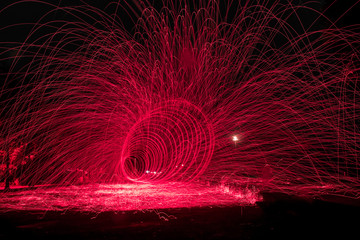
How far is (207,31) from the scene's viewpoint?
512 inches

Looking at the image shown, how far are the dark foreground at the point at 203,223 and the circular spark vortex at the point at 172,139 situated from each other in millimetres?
5151

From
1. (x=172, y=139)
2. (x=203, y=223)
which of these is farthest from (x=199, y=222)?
(x=172, y=139)

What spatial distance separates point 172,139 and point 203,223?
33.3ft

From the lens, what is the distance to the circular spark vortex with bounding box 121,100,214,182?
1483 centimetres

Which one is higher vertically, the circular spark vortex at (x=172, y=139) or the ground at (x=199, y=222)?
the circular spark vortex at (x=172, y=139)

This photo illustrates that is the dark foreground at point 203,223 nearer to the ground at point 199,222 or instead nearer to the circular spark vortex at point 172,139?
the ground at point 199,222

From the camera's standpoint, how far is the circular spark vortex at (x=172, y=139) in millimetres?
14828

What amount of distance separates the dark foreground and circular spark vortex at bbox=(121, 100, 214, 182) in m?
5.15

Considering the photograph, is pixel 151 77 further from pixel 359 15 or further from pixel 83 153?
pixel 83 153

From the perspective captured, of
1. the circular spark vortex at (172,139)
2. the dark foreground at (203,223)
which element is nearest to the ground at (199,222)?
the dark foreground at (203,223)

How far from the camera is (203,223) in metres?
7.87

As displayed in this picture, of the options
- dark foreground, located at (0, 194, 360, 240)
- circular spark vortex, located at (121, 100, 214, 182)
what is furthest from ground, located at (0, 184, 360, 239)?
circular spark vortex, located at (121, 100, 214, 182)

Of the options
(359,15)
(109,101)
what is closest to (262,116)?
(359,15)

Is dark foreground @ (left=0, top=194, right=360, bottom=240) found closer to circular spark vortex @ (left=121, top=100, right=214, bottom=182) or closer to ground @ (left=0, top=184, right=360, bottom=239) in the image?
ground @ (left=0, top=184, right=360, bottom=239)
